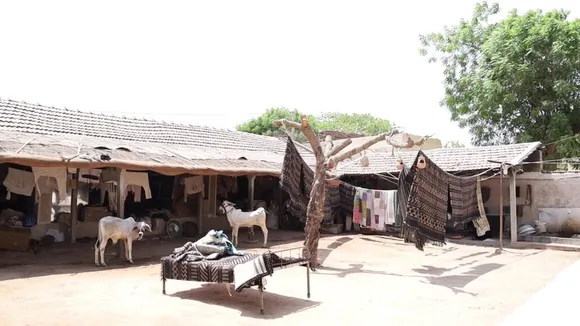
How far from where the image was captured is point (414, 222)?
9.46 meters

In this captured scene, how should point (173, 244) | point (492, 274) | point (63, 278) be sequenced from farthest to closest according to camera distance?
point (173, 244) < point (492, 274) < point (63, 278)

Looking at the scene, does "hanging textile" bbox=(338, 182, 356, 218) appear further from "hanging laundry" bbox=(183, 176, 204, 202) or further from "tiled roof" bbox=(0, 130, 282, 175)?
"hanging laundry" bbox=(183, 176, 204, 202)

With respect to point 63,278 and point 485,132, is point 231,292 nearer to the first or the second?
point 63,278

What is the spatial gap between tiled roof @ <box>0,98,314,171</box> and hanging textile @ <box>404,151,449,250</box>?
496 centimetres

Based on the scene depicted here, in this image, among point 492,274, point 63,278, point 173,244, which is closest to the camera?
point 63,278

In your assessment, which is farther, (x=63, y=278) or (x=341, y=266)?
(x=341, y=266)

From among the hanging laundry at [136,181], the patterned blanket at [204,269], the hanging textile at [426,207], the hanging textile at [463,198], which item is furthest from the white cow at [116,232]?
the hanging textile at [463,198]

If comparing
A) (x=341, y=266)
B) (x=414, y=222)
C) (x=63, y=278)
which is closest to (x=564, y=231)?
(x=414, y=222)

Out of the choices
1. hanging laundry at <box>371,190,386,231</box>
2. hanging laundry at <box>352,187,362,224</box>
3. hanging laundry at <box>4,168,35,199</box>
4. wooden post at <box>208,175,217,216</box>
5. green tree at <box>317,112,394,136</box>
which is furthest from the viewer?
green tree at <box>317,112,394,136</box>

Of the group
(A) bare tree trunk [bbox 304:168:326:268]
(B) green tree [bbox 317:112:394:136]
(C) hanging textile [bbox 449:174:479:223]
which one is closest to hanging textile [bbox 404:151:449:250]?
(C) hanging textile [bbox 449:174:479:223]

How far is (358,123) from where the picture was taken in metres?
41.4

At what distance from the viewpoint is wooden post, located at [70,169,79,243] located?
36.0 ft

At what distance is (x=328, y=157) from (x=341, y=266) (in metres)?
2.27

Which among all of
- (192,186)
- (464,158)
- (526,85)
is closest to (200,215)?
(192,186)
